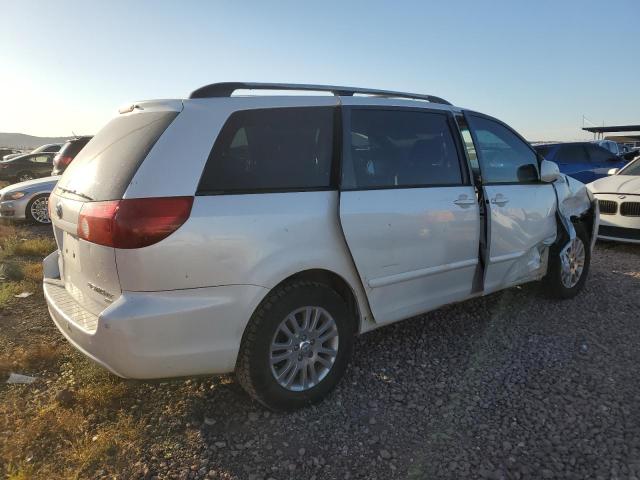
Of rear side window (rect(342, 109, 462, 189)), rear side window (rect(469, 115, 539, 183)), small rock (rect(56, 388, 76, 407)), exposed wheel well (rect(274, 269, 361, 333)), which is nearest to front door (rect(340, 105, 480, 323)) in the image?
rear side window (rect(342, 109, 462, 189))

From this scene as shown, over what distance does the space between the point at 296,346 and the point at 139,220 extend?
3.74ft

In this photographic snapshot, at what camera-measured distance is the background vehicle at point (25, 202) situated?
33.2 feet

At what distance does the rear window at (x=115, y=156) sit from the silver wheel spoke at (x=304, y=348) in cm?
114

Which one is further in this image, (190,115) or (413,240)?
(413,240)

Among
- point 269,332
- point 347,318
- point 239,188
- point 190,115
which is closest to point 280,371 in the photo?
point 269,332

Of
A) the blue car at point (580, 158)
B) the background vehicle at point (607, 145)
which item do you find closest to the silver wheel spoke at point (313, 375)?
the blue car at point (580, 158)

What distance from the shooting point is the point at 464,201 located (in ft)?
12.1

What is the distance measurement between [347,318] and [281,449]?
33.8 inches

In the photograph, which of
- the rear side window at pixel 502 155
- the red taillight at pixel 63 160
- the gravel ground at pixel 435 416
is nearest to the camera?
the gravel ground at pixel 435 416

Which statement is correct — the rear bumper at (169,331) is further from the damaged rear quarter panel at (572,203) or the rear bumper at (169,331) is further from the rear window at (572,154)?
the rear window at (572,154)

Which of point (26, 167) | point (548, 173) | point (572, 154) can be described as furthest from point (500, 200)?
point (26, 167)

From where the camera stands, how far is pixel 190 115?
8.62ft

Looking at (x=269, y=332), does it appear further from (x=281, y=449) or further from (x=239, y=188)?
(x=239, y=188)

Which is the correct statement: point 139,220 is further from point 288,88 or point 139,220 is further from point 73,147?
point 73,147
